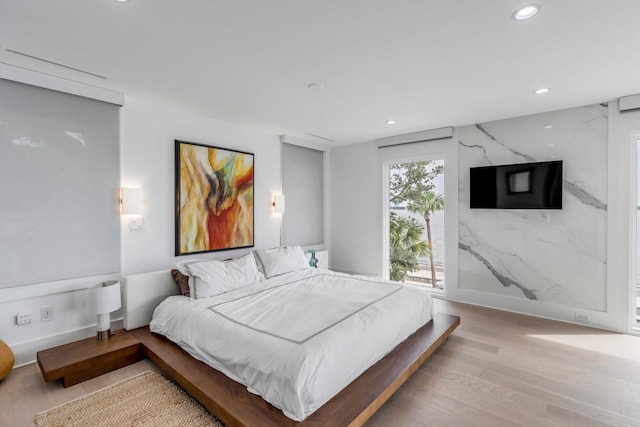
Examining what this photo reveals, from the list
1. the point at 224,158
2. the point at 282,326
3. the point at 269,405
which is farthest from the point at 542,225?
the point at 224,158

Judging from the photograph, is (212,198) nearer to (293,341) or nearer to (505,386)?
(293,341)

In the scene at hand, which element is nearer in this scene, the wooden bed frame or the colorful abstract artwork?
the wooden bed frame

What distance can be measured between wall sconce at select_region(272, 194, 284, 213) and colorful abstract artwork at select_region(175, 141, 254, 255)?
45 centimetres

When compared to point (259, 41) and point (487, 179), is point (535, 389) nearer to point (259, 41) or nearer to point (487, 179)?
point (487, 179)

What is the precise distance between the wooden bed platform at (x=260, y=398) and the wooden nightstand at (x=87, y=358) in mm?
125

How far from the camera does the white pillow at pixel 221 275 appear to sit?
10.1ft

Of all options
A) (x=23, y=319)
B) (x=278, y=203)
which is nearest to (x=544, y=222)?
(x=278, y=203)

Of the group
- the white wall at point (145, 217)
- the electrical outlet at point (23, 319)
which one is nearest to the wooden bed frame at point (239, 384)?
the white wall at point (145, 217)

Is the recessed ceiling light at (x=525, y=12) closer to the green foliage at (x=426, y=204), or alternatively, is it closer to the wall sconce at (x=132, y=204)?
the green foliage at (x=426, y=204)

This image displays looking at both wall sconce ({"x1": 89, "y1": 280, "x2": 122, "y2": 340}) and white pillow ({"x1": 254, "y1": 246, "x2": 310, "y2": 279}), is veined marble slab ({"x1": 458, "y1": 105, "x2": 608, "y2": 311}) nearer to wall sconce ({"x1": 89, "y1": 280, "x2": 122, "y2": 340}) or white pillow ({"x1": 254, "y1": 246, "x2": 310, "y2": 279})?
white pillow ({"x1": 254, "y1": 246, "x2": 310, "y2": 279})

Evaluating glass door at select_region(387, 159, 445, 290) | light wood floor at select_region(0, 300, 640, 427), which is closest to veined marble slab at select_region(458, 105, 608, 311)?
glass door at select_region(387, 159, 445, 290)

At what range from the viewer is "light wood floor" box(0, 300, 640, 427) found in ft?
6.63

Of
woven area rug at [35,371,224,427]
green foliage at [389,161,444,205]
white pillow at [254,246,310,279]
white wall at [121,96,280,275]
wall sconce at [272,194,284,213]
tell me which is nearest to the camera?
woven area rug at [35,371,224,427]

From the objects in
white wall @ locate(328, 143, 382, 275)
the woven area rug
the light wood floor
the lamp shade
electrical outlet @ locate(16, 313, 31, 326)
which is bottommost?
the light wood floor
